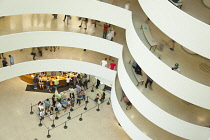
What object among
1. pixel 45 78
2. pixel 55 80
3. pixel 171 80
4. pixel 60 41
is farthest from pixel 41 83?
pixel 171 80

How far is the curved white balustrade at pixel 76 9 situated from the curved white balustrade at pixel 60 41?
1668 mm

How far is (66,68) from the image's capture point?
23.9 m

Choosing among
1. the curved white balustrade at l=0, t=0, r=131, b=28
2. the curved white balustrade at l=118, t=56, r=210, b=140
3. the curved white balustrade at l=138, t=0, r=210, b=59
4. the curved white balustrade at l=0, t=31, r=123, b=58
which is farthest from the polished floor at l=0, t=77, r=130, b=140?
the curved white balustrade at l=138, t=0, r=210, b=59

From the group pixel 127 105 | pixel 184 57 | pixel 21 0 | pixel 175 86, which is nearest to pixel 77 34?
pixel 21 0

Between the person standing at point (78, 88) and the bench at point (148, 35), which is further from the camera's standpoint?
the person standing at point (78, 88)

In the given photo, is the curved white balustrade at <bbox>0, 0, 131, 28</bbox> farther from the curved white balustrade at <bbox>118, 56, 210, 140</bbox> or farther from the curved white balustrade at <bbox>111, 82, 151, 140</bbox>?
the curved white balustrade at <bbox>111, 82, 151, 140</bbox>

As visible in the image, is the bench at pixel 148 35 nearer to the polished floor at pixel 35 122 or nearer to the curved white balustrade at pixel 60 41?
the curved white balustrade at pixel 60 41

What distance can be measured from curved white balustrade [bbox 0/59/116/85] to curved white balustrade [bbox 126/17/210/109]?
645 cm

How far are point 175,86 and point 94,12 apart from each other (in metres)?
7.92

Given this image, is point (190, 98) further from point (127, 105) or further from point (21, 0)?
point (21, 0)

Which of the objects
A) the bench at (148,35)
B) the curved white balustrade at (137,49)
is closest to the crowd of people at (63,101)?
the curved white balustrade at (137,49)

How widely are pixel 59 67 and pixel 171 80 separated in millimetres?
10494

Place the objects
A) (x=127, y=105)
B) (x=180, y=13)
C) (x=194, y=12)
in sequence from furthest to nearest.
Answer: (x=127, y=105), (x=194, y=12), (x=180, y=13)

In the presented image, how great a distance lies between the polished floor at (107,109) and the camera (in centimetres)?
1808
